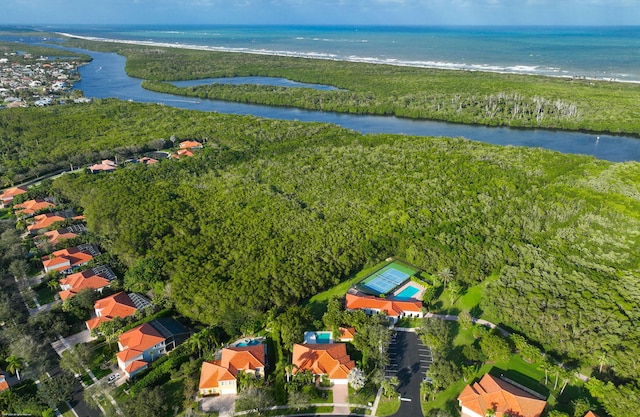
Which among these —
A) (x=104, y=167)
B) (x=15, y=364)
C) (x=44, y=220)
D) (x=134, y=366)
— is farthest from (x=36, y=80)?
(x=134, y=366)

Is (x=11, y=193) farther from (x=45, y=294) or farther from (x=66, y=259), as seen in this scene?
(x=45, y=294)

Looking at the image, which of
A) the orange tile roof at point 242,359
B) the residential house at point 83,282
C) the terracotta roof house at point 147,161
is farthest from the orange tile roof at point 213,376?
the terracotta roof house at point 147,161

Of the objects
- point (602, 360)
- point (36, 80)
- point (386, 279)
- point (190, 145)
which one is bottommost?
point (386, 279)

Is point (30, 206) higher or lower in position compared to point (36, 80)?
lower

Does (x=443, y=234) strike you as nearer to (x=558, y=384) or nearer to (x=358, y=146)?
(x=558, y=384)

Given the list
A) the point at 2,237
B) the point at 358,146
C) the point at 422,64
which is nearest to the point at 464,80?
the point at 422,64

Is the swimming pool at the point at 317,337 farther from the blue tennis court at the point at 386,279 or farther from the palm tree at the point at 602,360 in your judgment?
the palm tree at the point at 602,360

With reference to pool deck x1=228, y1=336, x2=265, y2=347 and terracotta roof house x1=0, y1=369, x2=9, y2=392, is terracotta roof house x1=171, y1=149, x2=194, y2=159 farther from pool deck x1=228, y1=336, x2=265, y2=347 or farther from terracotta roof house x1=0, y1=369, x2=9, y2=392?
terracotta roof house x1=0, y1=369, x2=9, y2=392
